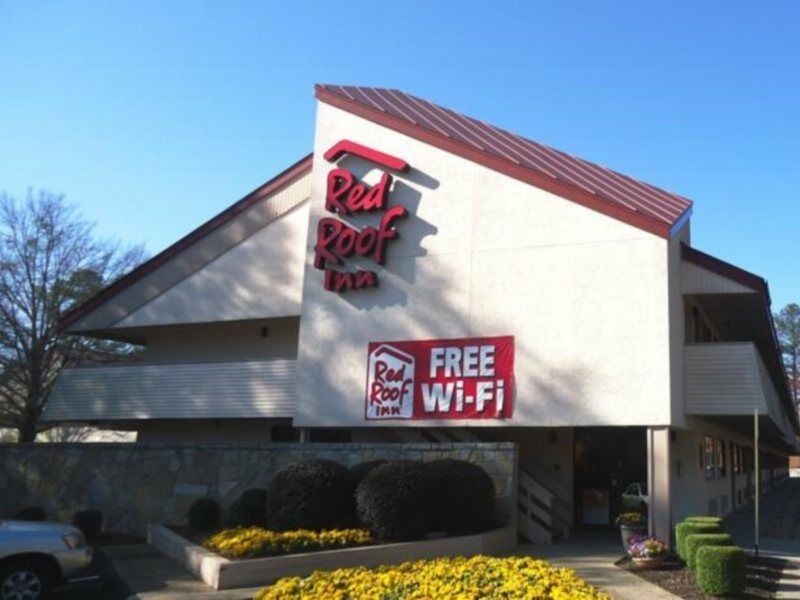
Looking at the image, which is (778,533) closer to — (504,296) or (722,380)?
(722,380)

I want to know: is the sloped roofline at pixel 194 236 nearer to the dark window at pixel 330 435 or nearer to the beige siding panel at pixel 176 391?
the beige siding panel at pixel 176 391

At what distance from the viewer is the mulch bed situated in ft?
35.8

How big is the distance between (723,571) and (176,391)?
16466 millimetres

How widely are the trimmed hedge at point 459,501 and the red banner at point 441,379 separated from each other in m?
3.12

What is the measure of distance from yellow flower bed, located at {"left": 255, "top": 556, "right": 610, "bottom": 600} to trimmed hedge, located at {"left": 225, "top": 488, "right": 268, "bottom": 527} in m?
5.08

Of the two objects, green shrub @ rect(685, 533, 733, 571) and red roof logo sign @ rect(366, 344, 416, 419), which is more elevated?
red roof logo sign @ rect(366, 344, 416, 419)

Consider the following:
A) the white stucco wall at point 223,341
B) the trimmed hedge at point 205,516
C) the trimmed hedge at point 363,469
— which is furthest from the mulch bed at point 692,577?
the white stucco wall at point 223,341

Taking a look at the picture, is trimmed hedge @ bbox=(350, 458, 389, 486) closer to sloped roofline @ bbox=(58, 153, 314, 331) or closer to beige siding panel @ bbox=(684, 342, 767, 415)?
beige siding panel @ bbox=(684, 342, 767, 415)

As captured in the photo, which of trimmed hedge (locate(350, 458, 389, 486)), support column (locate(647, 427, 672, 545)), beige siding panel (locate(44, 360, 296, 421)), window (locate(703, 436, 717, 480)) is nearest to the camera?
trimmed hedge (locate(350, 458, 389, 486))

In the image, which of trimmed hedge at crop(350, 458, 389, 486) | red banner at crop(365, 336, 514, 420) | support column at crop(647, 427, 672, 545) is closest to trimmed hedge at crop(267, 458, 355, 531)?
trimmed hedge at crop(350, 458, 389, 486)

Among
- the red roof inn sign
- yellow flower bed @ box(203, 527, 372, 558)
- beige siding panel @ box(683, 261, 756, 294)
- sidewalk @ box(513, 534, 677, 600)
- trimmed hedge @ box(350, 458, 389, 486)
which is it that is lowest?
sidewalk @ box(513, 534, 677, 600)

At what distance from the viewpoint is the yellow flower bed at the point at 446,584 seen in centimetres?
792

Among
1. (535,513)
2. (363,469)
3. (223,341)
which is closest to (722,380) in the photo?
(535,513)

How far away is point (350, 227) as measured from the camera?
2003 cm
